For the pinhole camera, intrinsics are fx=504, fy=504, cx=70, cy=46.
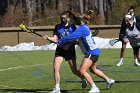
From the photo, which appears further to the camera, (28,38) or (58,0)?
(58,0)

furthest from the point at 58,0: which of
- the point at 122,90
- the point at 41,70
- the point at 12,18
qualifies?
the point at 122,90

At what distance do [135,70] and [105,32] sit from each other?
24837 millimetres

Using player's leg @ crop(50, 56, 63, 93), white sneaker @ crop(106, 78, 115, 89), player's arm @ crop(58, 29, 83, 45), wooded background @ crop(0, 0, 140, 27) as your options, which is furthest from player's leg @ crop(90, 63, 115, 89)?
wooded background @ crop(0, 0, 140, 27)

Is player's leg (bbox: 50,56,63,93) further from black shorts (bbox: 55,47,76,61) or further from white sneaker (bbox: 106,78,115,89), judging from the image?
white sneaker (bbox: 106,78,115,89)

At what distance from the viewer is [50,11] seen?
6166 centimetres

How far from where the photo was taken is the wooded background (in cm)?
5388

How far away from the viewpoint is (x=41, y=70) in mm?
17578

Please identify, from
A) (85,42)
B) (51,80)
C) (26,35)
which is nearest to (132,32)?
(51,80)

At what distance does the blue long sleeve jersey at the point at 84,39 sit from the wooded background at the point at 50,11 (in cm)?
3262

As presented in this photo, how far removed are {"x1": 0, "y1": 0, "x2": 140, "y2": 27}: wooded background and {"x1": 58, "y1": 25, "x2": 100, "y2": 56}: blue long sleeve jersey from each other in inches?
1284

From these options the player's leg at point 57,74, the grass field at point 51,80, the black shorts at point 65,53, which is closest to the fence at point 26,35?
the grass field at point 51,80

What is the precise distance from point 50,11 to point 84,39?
167 feet

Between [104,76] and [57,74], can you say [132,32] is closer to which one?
[104,76]

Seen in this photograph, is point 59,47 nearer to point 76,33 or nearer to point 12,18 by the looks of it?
point 76,33
